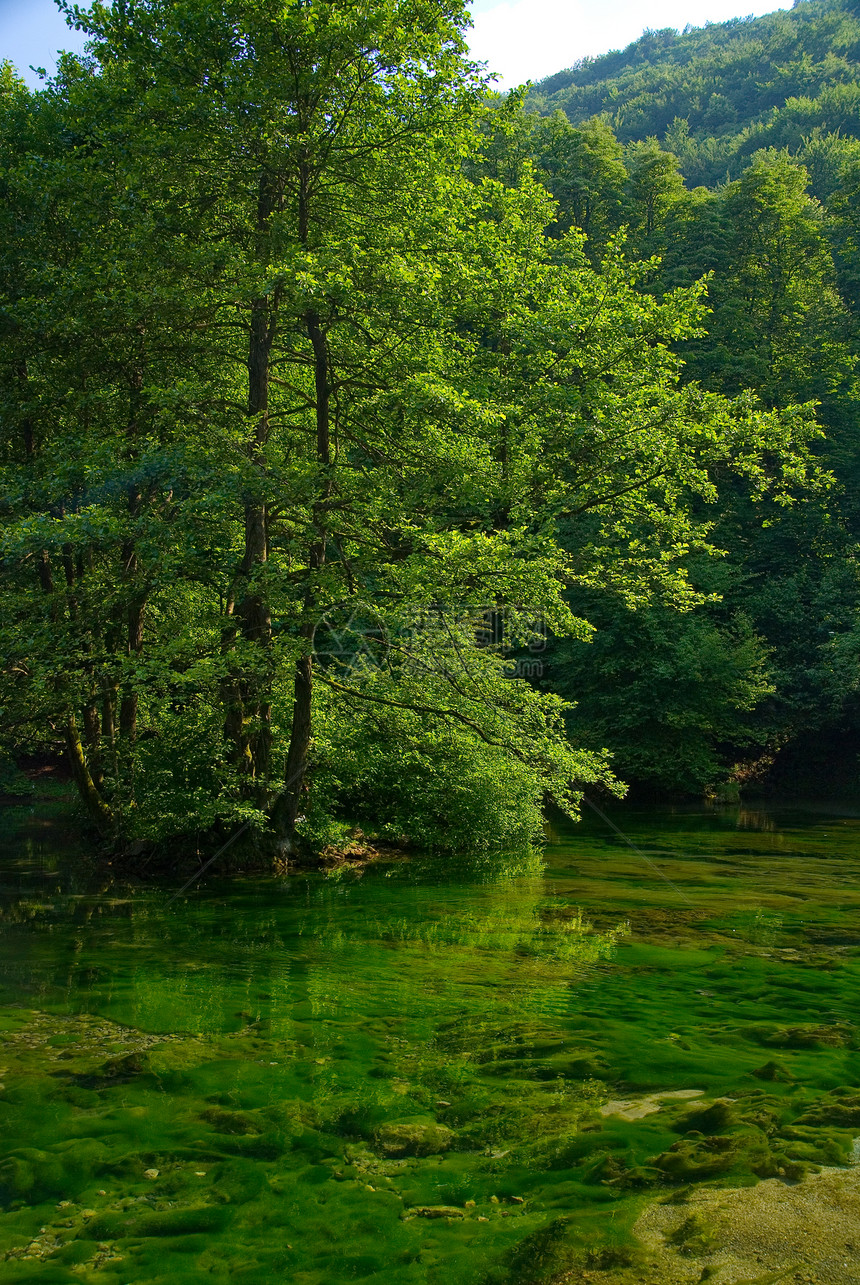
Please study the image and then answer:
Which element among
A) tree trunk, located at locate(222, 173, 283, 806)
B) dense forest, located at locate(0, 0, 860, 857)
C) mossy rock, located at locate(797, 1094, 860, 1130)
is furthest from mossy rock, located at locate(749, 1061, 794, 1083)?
tree trunk, located at locate(222, 173, 283, 806)

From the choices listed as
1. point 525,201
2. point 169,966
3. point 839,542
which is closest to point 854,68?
point 839,542

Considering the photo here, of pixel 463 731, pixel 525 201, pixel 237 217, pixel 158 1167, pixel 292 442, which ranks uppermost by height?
pixel 525 201

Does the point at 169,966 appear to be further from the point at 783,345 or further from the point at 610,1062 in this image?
the point at 783,345

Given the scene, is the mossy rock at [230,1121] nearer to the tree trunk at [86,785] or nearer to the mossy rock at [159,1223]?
the mossy rock at [159,1223]

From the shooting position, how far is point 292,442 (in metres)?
15.1

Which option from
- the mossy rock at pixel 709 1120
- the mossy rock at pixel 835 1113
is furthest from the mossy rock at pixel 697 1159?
the mossy rock at pixel 835 1113

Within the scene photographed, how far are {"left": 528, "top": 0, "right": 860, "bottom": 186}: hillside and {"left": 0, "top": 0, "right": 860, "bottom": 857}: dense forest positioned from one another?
45.5 metres

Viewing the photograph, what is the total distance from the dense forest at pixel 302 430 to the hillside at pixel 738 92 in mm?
45479

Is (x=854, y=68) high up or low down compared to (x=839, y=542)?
up

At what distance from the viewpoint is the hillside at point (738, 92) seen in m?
63.8

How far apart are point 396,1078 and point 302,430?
10.4 m

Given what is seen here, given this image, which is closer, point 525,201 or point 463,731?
point 463,731

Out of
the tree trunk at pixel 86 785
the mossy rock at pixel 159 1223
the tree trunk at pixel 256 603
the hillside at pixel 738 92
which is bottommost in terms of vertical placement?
the mossy rock at pixel 159 1223

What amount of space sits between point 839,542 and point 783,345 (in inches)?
323
